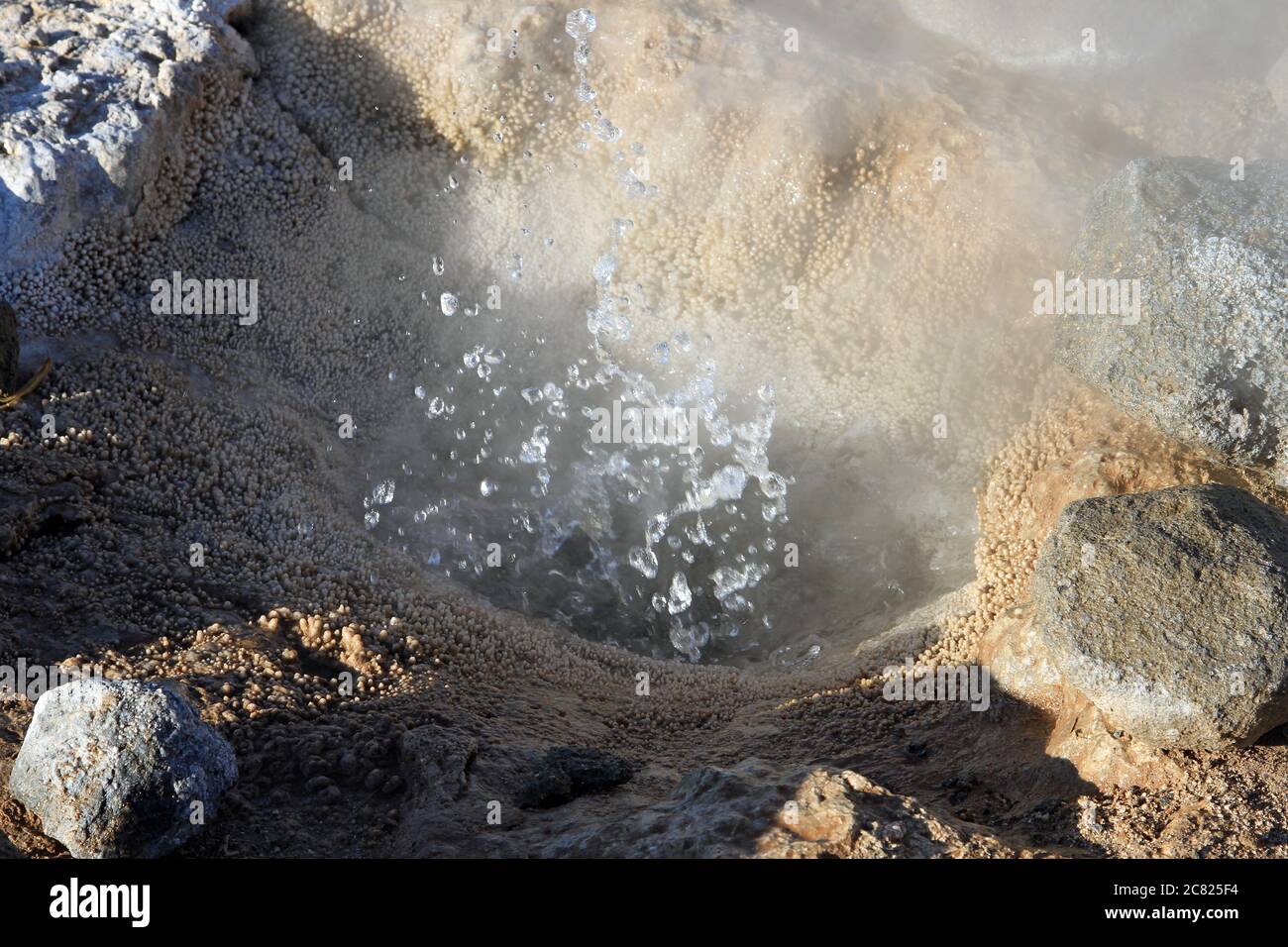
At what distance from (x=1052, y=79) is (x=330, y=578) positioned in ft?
13.9

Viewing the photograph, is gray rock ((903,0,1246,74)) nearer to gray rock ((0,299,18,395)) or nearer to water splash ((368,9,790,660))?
water splash ((368,9,790,660))

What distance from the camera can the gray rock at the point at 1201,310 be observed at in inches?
166

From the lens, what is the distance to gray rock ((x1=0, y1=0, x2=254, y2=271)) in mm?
5277

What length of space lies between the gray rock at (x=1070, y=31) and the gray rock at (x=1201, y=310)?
1835 mm

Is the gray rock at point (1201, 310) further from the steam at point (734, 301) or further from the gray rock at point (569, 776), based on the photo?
the gray rock at point (569, 776)

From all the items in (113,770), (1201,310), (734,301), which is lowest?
(113,770)

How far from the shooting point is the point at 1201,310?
427 cm

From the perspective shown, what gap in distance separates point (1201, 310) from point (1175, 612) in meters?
1.32

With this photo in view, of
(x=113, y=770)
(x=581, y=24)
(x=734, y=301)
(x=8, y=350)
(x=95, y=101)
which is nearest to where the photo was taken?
(x=113, y=770)

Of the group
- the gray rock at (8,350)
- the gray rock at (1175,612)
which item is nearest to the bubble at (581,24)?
the gray rock at (8,350)

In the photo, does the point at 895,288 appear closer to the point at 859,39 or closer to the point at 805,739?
the point at 859,39

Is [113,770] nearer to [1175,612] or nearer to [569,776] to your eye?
[569,776]

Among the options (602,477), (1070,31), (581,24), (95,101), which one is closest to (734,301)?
(602,477)

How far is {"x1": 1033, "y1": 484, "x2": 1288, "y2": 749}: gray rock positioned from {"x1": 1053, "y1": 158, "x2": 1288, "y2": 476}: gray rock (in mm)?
632
